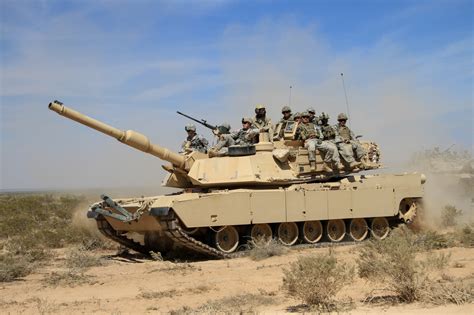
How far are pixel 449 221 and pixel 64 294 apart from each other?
1426cm

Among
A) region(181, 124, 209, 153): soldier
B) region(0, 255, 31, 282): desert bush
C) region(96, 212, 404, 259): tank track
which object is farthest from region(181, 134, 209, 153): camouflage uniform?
A: region(0, 255, 31, 282): desert bush

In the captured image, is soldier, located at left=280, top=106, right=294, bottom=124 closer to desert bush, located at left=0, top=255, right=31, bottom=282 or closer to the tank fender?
the tank fender

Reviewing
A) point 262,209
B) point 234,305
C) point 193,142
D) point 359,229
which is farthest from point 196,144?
point 234,305

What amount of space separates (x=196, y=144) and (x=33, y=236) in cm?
599

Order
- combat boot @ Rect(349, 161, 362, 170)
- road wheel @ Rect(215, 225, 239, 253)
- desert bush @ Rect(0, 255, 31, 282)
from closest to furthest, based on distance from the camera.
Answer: desert bush @ Rect(0, 255, 31, 282) < road wheel @ Rect(215, 225, 239, 253) < combat boot @ Rect(349, 161, 362, 170)

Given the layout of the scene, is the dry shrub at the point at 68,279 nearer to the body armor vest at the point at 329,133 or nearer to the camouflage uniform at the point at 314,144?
the camouflage uniform at the point at 314,144

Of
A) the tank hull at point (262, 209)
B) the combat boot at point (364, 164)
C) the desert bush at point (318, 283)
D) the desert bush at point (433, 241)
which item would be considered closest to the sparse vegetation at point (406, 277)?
the desert bush at point (318, 283)

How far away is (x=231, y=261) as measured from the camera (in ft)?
43.7

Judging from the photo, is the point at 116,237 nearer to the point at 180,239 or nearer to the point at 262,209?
the point at 180,239

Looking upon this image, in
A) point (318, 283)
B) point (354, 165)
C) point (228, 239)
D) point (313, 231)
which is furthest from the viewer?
point (354, 165)

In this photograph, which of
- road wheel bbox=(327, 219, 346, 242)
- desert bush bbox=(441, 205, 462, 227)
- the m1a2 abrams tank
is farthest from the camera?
desert bush bbox=(441, 205, 462, 227)

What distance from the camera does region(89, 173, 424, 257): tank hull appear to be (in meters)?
13.3

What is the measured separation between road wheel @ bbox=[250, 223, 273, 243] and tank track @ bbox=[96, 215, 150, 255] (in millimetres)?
3109

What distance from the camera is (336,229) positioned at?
1636 cm
